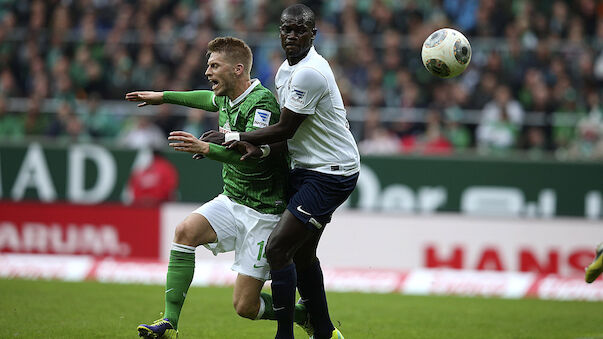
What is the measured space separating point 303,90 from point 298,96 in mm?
55

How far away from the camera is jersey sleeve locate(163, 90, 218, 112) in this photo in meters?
6.79

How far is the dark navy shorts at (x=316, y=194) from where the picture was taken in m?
6.12

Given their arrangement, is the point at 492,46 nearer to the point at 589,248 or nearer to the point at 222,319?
the point at 589,248

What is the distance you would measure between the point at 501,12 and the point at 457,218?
18.2 feet

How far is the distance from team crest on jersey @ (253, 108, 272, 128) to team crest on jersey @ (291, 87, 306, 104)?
1.03 ft

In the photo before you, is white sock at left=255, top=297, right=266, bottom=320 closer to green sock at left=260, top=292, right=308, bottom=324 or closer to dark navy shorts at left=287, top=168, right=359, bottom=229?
green sock at left=260, top=292, right=308, bottom=324

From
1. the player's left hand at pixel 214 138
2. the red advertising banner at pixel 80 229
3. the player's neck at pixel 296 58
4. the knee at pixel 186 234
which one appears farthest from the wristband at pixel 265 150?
the red advertising banner at pixel 80 229

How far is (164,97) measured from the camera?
684 centimetres

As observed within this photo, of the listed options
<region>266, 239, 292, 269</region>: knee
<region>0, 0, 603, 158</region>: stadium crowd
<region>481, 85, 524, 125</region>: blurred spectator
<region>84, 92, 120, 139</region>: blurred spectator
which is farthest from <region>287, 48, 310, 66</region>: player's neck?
<region>84, 92, 120, 139</region>: blurred spectator

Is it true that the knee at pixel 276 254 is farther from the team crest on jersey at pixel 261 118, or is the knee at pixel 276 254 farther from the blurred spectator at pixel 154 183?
the blurred spectator at pixel 154 183

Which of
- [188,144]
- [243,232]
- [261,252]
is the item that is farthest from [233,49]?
[261,252]

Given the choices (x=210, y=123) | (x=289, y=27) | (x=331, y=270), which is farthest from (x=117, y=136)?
(x=289, y=27)

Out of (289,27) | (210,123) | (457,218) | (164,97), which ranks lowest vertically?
(457,218)

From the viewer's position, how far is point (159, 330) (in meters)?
6.00
